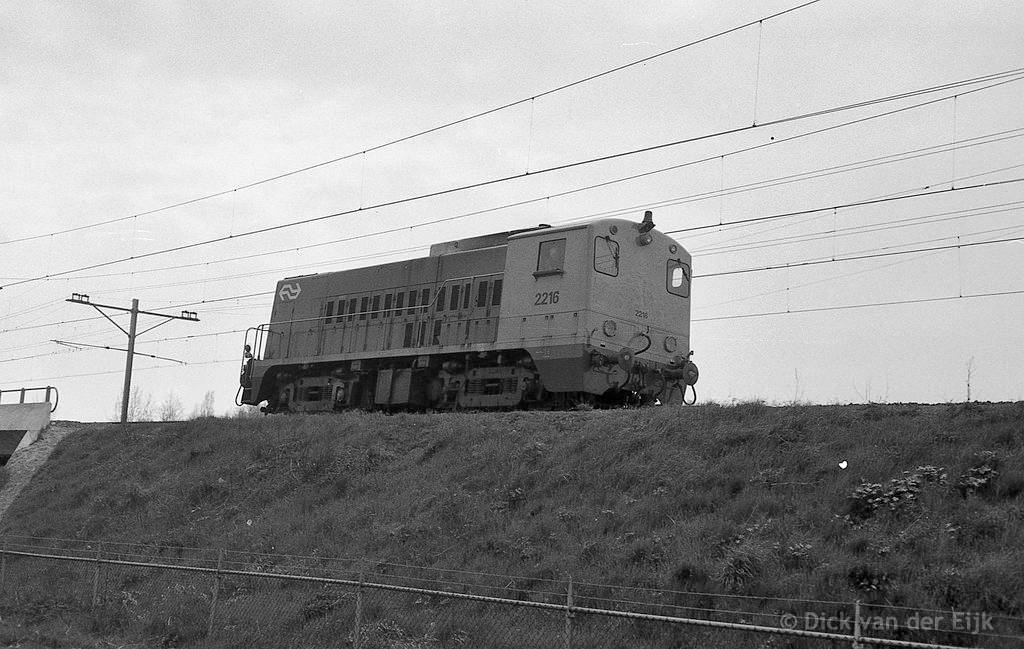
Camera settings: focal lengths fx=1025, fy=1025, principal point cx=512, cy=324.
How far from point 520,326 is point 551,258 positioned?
4.95ft

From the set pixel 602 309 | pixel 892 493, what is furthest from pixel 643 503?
pixel 602 309

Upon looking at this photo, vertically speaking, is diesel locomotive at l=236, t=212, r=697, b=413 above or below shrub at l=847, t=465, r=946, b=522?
above

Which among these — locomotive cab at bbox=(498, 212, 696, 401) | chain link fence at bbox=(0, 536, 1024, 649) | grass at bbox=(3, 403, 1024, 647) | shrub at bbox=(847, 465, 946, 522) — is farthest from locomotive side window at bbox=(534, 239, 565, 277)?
shrub at bbox=(847, 465, 946, 522)

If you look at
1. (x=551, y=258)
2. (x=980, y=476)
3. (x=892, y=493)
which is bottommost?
(x=892, y=493)

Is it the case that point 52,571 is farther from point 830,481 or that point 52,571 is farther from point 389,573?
point 830,481

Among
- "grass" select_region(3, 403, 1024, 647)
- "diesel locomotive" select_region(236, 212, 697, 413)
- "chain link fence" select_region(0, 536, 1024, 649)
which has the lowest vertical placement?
"chain link fence" select_region(0, 536, 1024, 649)

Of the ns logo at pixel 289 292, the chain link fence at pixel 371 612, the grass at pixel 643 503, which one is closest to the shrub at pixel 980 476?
the grass at pixel 643 503

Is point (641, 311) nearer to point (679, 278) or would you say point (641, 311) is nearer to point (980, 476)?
point (679, 278)

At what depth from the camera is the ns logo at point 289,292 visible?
28134 mm

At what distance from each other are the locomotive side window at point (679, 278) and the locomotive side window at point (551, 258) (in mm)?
2563

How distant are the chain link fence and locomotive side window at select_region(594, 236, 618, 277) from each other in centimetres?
824

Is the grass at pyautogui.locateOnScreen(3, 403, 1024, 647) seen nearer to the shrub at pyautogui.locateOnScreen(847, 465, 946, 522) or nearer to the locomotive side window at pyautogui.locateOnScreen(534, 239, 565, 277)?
the shrub at pyautogui.locateOnScreen(847, 465, 946, 522)

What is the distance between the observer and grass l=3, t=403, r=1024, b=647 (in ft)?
34.5

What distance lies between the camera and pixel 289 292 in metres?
28.3
